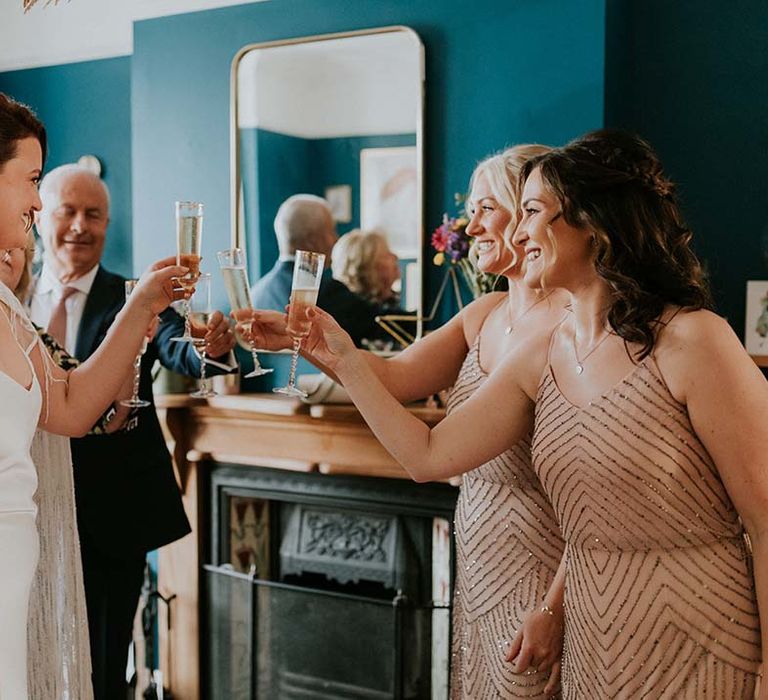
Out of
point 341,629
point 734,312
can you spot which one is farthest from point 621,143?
point 341,629

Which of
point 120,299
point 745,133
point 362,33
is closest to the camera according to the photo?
point 120,299

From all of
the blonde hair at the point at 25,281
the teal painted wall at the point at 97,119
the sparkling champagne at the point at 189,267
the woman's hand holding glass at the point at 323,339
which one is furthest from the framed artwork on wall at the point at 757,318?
the teal painted wall at the point at 97,119

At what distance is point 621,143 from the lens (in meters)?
1.57

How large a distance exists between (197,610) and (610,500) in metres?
2.36

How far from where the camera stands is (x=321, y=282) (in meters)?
3.26

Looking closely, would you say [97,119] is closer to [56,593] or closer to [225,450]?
[225,450]

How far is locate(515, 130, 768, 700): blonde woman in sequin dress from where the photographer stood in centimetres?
145

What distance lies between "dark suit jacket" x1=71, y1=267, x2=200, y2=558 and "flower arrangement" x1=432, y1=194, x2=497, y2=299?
840mm

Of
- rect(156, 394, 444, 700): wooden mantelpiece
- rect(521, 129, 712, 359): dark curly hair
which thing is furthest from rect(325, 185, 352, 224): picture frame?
rect(521, 129, 712, 359): dark curly hair

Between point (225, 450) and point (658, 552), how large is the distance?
2.16m

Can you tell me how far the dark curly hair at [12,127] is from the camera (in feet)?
5.30

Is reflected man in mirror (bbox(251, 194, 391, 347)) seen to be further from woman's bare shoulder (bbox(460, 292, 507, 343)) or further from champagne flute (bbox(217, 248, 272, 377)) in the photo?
champagne flute (bbox(217, 248, 272, 377))

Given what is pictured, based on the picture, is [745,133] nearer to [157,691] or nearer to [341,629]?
[341,629]

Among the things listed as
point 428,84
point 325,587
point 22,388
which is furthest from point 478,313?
point 325,587
